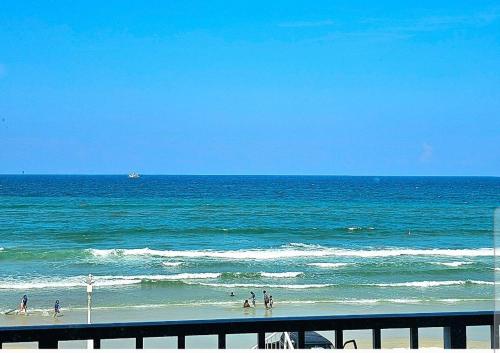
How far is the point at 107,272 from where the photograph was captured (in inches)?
650

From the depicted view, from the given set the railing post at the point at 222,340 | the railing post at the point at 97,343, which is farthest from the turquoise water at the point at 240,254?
the railing post at the point at 97,343

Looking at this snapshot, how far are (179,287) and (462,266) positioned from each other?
761cm

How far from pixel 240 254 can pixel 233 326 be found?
18.2 m

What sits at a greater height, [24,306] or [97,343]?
[97,343]

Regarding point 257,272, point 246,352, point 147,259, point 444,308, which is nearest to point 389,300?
point 444,308

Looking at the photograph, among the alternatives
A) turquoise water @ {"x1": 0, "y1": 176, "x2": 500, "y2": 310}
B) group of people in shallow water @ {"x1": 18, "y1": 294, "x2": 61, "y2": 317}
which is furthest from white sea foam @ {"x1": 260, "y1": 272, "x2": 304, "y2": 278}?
group of people in shallow water @ {"x1": 18, "y1": 294, "x2": 61, "y2": 317}

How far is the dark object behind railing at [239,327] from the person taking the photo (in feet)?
5.50

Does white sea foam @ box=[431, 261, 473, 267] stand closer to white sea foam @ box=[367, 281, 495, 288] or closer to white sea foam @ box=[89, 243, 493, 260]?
white sea foam @ box=[89, 243, 493, 260]

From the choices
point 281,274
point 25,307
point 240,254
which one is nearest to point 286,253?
point 240,254

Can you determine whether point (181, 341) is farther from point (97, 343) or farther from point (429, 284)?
→ point (429, 284)

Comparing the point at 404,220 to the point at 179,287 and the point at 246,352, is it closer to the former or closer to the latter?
the point at 179,287

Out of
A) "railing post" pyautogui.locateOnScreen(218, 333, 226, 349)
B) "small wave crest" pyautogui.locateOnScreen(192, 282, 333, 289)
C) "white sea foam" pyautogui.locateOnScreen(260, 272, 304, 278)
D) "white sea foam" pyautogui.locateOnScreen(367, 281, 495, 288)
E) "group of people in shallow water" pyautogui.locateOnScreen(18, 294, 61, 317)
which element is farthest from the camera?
"white sea foam" pyautogui.locateOnScreen(260, 272, 304, 278)

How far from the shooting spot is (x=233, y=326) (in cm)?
175

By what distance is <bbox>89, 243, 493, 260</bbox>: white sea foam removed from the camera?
19422 millimetres
